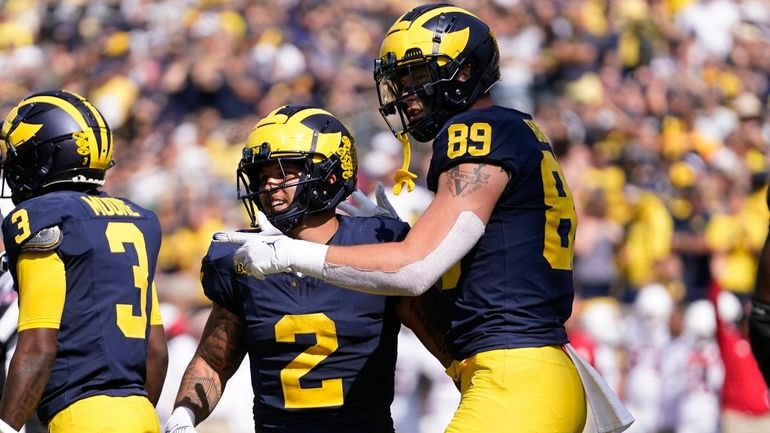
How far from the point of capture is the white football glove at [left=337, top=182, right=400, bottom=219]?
4660 millimetres

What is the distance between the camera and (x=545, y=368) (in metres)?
3.95

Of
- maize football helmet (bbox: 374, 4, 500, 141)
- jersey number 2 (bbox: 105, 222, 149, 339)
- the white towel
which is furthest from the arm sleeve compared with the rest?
the white towel

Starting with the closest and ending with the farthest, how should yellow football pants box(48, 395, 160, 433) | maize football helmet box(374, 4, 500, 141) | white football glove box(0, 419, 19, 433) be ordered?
white football glove box(0, 419, 19, 433), maize football helmet box(374, 4, 500, 141), yellow football pants box(48, 395, 160, 433)

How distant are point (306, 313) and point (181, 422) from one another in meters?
0.55

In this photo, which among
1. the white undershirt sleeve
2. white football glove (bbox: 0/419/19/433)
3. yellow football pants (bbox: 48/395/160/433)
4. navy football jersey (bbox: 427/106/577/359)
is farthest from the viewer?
yellow football pants (bbox: 48/395/160/433)

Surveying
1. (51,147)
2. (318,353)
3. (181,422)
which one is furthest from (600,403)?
(51,147)

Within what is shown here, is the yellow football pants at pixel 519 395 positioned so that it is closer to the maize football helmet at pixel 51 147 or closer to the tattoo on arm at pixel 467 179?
the tattoo on arm at pixel 467 179

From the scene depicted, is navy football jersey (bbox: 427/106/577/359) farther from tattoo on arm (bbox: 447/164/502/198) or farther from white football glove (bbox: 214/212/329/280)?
white football glove (bbox: 214/212/329/280)

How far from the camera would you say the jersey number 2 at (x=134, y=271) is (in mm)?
4531

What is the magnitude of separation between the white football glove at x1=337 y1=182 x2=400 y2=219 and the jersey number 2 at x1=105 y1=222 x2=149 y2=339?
28.3 inches

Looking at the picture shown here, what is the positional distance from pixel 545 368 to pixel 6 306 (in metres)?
2.37

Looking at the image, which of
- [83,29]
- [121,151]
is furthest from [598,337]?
[83,29]

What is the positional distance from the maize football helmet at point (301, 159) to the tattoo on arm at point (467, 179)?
2.26 feet

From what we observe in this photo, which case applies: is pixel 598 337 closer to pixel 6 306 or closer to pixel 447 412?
pixel 447 412
